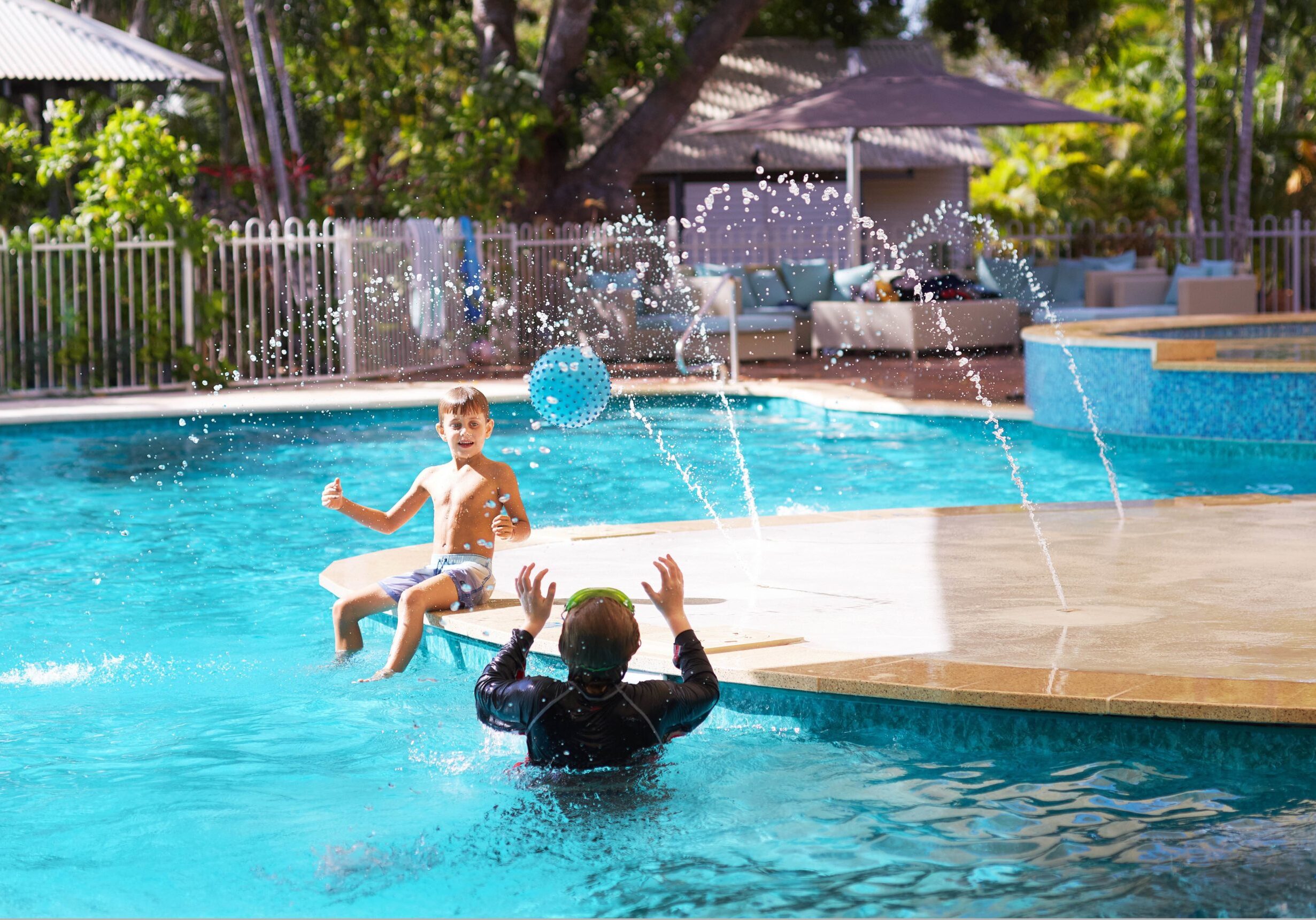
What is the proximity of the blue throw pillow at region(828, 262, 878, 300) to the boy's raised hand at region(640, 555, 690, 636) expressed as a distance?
47.6 feet

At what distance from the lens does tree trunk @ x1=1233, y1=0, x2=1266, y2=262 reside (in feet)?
69.7

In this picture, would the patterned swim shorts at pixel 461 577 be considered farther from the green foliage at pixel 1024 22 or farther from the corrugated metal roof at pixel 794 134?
the corrugated metal roof at pixel 794 134

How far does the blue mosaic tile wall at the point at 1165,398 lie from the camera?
1132 cm

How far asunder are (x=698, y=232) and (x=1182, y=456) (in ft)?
47.4

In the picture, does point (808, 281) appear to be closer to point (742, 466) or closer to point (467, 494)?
point (742, 466)

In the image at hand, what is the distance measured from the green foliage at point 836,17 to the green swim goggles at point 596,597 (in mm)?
21628

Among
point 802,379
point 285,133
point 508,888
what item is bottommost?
point 508,888

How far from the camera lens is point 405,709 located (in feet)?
18.4

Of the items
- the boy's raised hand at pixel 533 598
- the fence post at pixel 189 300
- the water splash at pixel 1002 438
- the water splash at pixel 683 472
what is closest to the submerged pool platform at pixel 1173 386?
the water splash at pixel 1002 438

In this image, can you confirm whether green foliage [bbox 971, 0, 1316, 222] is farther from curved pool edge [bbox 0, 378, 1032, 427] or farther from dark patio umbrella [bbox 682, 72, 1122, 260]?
curved pool edge [bbox 0, 378, 1032, 427]

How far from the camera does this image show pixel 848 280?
19.1m

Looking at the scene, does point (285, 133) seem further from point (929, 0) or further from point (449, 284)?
point (929, 0)

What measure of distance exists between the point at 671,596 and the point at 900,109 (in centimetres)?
1515

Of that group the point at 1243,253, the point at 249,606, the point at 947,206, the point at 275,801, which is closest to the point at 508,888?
the point at 275,801
